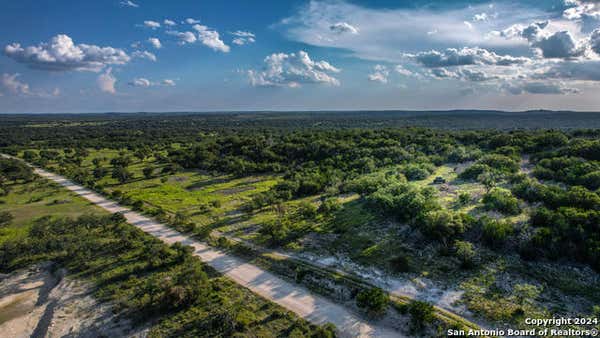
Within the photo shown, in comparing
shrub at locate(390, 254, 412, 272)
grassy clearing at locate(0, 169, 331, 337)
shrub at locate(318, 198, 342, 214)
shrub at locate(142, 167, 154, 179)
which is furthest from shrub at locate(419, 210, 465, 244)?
shrub at locate(142, 167, 154, 179)

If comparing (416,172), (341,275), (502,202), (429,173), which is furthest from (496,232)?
(429,173)

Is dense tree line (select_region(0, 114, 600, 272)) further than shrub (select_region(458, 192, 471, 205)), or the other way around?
shrub (select_region(458, 192, 471, 205))

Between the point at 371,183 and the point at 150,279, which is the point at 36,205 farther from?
the point at 371,183

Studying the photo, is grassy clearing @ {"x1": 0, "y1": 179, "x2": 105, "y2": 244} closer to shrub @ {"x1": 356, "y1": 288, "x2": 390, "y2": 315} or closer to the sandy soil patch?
the sandy soil patch

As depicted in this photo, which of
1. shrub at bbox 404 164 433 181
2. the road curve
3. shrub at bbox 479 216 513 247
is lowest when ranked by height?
the road curve

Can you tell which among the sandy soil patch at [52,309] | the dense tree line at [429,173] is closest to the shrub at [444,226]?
the dense tree line at [429,173]

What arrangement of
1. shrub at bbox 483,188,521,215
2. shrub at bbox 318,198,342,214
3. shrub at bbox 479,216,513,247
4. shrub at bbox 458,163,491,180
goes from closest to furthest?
shrub at bbox 479,216,513,247 → shrub at bbox 483,188,521,215 → shrub at bbox 318,198,342,214 → shrub at bbox 458,163,491,180

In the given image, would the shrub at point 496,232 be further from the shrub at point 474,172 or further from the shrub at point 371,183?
the shrub at point 474,172

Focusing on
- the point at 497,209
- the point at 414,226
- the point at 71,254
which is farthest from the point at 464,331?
the point at 71,254
